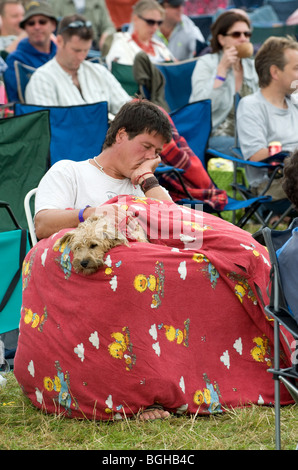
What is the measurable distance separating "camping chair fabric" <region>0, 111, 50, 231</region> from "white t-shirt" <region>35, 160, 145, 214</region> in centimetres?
170

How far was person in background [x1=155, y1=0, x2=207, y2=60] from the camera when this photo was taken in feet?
35.9

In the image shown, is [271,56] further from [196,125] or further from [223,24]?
[223,24]

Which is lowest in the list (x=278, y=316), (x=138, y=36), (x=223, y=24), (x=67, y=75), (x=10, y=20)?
(x=278, y=316)

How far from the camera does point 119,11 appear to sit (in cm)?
1262

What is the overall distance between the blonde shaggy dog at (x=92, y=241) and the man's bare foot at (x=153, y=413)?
65 cm

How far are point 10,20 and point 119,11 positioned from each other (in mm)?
2898

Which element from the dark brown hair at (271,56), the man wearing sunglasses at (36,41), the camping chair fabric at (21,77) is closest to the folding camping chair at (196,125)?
the dark brown hair at (271,56)

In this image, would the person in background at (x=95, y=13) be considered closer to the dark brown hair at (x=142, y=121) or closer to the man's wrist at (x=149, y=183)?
the dark brown hair at (x=142, y=121)

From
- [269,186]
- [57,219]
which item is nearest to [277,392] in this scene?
[57,219]

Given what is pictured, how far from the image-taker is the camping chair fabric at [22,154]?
5.70 meters

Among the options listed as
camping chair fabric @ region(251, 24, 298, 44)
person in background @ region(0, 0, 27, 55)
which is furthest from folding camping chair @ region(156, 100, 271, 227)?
camping chair fabric @ region(251, 24, 298, 44)

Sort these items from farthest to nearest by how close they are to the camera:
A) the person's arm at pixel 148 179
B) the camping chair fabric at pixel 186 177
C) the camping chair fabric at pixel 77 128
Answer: the camping chair fabric at pixel 77 128, the camping chair fabric at pixel 186 177, the person's arm at pixel 148 179

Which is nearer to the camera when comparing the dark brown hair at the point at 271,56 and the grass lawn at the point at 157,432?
the grass lawn at the point at 157,432
